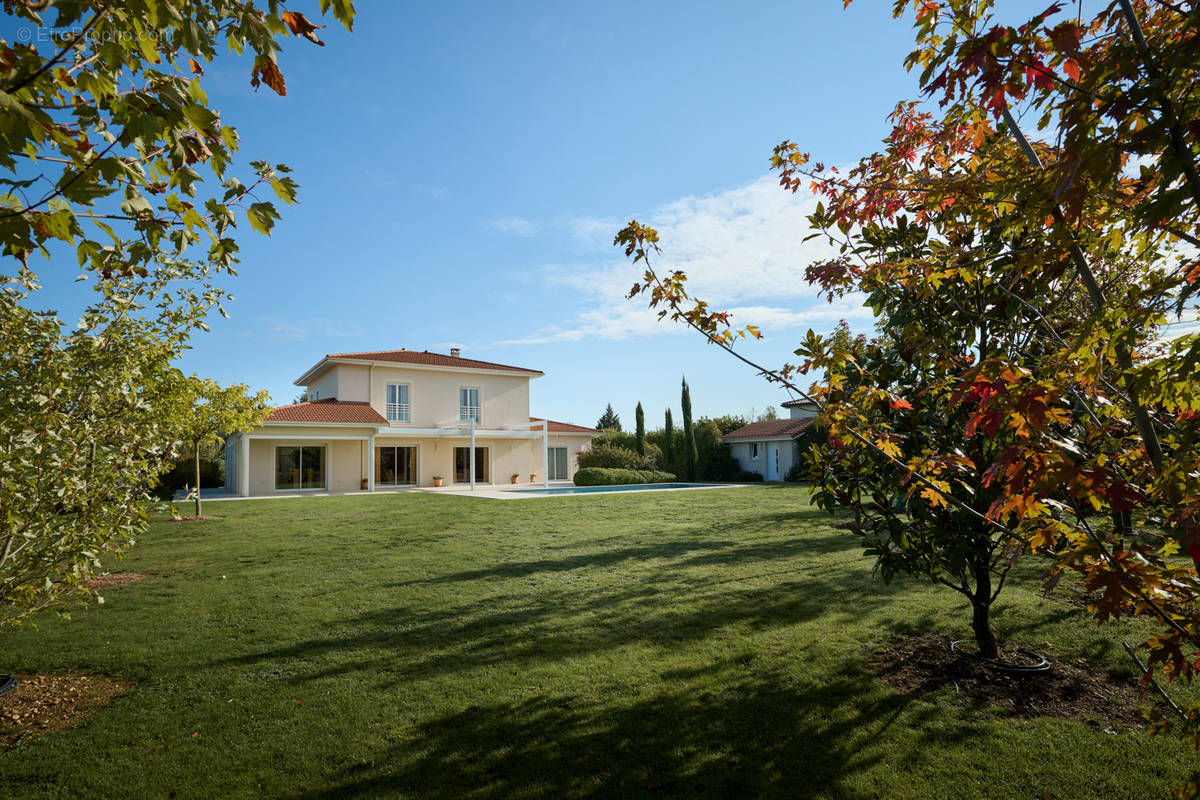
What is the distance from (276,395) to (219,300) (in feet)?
51.3

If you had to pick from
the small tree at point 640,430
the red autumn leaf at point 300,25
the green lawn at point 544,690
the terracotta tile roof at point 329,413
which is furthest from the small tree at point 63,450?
the small tree at point 640,430

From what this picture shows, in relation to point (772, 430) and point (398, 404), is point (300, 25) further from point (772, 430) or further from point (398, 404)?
point (772, 430)

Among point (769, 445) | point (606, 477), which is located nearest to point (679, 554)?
point (606, 477)

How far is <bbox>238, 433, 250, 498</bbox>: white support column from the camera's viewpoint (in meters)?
24.8

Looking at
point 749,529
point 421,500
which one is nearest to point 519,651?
point 749,529

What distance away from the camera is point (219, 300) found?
642 cm

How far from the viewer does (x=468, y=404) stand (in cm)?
3284

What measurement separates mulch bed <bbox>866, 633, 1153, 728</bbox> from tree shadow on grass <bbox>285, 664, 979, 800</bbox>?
0.51 meters

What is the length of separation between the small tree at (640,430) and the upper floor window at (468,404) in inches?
440

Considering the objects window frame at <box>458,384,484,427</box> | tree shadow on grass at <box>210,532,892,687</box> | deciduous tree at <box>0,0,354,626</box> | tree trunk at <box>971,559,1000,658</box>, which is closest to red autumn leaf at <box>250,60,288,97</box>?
deciduous tree at <box>0,0,354,626</box>

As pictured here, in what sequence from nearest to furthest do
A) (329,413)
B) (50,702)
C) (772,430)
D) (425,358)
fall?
(50,702) → (329,413) → (425,358) → (772,430)

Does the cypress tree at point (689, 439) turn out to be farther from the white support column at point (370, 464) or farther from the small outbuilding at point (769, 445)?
the white support column at point (370, 464)

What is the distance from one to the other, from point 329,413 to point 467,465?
27.7 feet

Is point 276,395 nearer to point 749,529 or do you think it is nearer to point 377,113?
point 377,113
